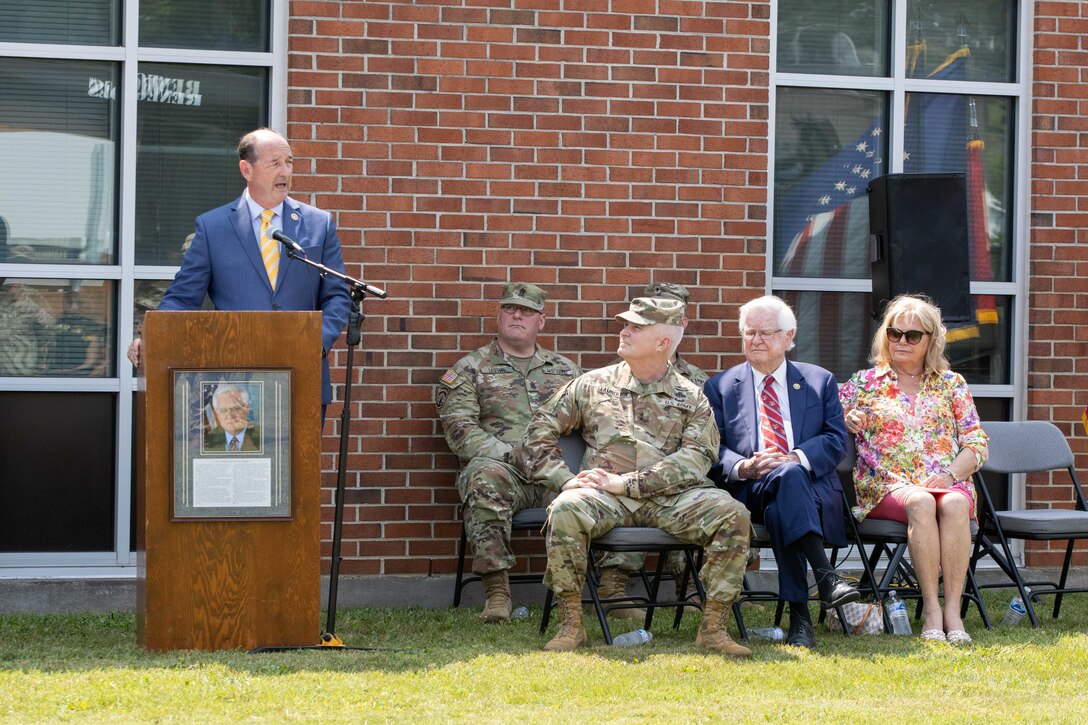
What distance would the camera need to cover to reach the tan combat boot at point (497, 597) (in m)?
6.57

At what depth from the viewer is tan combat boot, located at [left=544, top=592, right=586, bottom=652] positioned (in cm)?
571

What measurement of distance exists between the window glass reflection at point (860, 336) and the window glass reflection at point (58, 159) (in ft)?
11.1

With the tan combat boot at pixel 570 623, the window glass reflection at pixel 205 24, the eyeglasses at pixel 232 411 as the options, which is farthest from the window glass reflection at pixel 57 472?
the tan combat boot at pixel 570 623

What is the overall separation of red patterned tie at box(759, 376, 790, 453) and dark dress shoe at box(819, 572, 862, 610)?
23.1 inches

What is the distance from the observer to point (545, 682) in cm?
500

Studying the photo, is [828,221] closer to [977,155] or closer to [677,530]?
[977,155]

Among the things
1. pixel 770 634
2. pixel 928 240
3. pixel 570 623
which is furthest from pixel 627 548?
pixel 928 240

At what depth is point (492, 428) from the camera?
22.8ft

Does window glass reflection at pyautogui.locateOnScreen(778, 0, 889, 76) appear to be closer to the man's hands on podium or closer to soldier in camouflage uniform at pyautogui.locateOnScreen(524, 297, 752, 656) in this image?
soldier in camouflage uniform at pyautogui.locateOnScreen(524, 297, 752, 656)

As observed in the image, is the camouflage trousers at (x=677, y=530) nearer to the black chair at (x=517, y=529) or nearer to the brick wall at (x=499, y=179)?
the black chair at (x=517, y=529)

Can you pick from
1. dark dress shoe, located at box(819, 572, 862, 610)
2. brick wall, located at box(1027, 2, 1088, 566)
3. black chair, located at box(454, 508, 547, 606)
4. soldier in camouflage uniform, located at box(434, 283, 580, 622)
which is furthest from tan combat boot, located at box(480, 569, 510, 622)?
brick wall, located at box(1027, 2, 1088, 566)

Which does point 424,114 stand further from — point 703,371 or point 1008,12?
point 1008,12

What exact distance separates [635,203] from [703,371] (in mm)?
888

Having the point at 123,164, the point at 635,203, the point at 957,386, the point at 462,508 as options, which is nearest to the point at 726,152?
the point at 635,203
